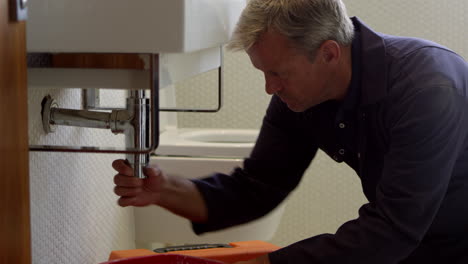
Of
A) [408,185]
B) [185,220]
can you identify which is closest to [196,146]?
[185,220]

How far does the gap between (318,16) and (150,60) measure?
36cm

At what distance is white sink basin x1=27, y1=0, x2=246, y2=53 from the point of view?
0.67m

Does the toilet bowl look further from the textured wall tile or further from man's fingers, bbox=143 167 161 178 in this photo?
man's fingers, bbox=143 167 161 178

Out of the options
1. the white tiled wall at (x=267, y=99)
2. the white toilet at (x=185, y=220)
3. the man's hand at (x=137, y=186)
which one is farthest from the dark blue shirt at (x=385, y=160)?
the white tiled wall at (x=267, y=99)

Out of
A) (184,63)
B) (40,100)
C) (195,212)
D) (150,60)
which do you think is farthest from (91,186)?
(150,60)

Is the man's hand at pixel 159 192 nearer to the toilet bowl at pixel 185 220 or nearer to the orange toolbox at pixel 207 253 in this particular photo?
the orange toolbox at pixel 207 253

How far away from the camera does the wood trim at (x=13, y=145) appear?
607mm

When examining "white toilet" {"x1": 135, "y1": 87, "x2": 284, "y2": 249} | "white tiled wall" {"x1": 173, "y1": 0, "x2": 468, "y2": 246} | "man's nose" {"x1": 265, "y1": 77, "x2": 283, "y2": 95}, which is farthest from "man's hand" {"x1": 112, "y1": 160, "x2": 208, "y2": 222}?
"white tiled wall" {"x1": 173, "y1": 0, "x2": 468, "y2": 246}

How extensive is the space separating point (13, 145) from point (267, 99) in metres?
1.81

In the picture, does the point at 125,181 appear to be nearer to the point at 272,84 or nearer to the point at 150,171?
the point at 150,171

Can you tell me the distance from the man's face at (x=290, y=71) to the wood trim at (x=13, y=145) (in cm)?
44

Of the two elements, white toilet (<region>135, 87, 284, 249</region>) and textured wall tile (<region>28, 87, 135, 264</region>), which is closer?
textured wall tile (<region>28, 87, 135, 264</region>)

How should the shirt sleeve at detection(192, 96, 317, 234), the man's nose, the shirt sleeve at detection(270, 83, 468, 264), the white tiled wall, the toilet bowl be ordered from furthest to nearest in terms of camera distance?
1. the white tiled wall
2. the toilet bowl
3. the shirt sleeve at detection(192, 96, 317, 234)
4. the man's nose
5. the shirt sleeve at detection(270, 83, 468, 264)

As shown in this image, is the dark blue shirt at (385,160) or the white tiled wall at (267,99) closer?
the dark blue shirt at (385,160)
